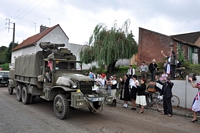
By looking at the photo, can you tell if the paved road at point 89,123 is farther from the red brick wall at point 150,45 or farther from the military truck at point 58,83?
the red brick wall at point 150,45

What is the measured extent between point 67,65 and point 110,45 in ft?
26.9

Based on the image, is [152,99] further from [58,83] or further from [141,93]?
[58,83]

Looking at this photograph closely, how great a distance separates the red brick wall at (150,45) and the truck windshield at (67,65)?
10746 millimetres

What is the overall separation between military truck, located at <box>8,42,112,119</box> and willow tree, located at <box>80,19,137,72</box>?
7451 mm

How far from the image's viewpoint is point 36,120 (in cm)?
662

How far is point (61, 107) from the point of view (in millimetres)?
6789

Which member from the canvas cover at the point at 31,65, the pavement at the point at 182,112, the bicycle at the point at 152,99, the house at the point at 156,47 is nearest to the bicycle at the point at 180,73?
the pavement at the point at 182,112

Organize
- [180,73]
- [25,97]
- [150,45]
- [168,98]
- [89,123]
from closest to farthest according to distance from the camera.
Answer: [89,123] → [168,98] → [25,97] → [180,73] → [150,45]

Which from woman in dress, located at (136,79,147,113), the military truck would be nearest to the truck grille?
the military truck

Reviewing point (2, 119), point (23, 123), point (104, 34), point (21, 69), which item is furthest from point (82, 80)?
point (104, 34)

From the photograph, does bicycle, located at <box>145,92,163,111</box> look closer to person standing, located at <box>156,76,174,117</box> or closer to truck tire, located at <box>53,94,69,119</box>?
person standing, located at <box>156,76,174,117</box>

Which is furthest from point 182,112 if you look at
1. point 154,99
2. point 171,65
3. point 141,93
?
point 171,65

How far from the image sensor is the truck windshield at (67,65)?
8152mm

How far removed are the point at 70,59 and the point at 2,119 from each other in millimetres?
3939
